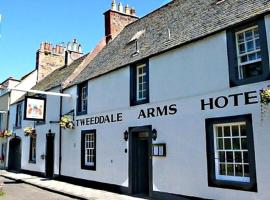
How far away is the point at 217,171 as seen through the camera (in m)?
9.43

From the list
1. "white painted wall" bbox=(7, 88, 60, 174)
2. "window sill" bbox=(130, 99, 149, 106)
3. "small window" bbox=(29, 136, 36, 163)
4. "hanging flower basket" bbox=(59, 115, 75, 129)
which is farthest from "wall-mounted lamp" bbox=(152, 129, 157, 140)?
"small window" bbox=(29, 136, 36, 163)

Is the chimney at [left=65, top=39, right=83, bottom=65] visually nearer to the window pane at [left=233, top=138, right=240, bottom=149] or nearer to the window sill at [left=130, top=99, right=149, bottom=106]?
the window sill at [left=130, top=99, right=149, bottom=106]

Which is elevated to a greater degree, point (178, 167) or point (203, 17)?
point (203, 17)

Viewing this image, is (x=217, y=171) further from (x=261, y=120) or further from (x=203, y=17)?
(x=203, y=17)

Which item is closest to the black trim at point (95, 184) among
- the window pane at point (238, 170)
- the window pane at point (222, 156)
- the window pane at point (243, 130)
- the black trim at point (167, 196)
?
the black trim at point (167, 196)

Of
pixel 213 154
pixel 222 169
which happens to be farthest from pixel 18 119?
pixel 222 169

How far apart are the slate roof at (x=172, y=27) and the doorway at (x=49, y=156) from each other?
3940mm

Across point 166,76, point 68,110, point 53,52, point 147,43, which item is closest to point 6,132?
point 53,52

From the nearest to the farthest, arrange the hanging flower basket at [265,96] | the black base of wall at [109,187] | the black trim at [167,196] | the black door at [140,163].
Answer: the hanging flower basket at [265,96] < the black trim at [167,196] < the black base of wall at [109,187] < the black door at [140,163]

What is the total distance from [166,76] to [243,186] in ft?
15.7

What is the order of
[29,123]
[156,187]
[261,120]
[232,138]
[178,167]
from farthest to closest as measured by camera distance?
[29,123], [156,187], [178,167], [232,138], [261,120]

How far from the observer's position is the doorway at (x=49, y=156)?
19547mm

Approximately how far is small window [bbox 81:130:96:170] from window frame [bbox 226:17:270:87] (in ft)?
26.4

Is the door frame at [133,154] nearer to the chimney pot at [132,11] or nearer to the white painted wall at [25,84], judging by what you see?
the chimney pot at [132,11]
